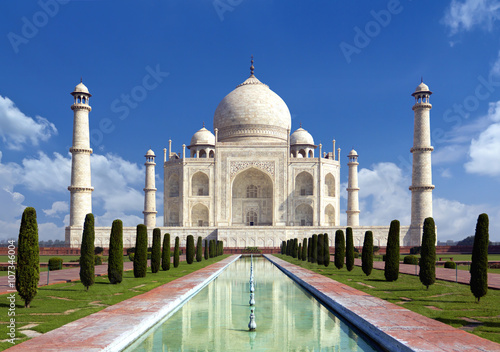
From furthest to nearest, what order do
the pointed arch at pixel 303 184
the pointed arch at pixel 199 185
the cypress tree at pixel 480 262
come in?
the pointed arch at pixel 199 185, the pointed arch at pixel 303 184, the cypress tree at pixel 480 262

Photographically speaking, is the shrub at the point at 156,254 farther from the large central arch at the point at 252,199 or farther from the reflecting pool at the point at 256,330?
the large central arch at the point at 252,199

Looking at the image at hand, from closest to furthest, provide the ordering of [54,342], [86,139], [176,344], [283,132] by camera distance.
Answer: [54,342] < [176,344] < [86,139] < [283,132]

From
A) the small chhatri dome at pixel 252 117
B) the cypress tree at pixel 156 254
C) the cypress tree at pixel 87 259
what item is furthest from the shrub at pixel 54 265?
the small chhatri dome at pixel 252 117

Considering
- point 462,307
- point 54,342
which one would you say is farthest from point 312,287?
point 54,342

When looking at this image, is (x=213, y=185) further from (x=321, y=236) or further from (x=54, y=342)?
(x=54, y=342)

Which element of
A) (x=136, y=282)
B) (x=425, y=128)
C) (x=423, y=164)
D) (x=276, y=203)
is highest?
(x=425, y=128)

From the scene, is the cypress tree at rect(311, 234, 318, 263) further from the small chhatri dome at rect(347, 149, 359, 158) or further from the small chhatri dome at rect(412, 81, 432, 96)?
the small chhatri dome at rect(347, 149, 359, 158)

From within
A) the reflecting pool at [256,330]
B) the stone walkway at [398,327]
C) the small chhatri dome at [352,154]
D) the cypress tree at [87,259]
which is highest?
the small chhatri dome at [352,154]
